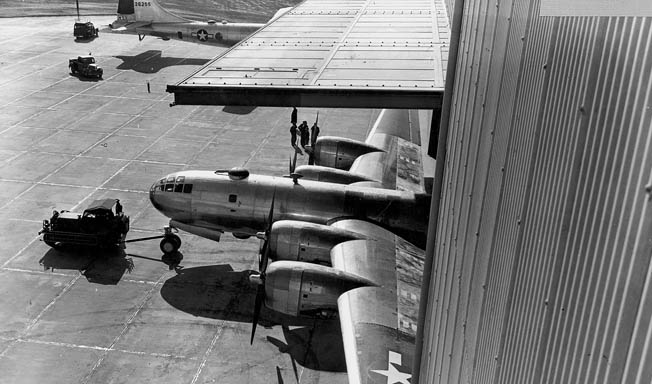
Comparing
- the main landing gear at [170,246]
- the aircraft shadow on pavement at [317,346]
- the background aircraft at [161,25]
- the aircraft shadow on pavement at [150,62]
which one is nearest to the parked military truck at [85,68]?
the aircraft shadow on pavement at [150,62]

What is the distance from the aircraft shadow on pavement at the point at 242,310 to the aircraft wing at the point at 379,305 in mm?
2277

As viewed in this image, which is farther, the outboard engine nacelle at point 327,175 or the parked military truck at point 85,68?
the parked military truck at point 85,68

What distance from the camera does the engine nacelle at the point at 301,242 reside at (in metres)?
22.6

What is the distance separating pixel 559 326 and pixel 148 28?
58.2 meters

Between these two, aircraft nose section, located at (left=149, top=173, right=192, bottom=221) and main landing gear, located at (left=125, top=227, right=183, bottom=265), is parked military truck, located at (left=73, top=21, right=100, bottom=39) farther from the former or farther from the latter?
main landing gear, located at (left=125, top=227, right=183, bottom=265)

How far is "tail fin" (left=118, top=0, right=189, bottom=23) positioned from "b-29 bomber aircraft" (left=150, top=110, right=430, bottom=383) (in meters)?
33.1

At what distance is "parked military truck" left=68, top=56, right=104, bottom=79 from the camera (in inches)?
1984

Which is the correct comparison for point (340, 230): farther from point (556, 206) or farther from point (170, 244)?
point (556, 206)

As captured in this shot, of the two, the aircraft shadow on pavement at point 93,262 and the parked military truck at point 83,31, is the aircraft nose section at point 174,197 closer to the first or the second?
the aircraft shadow on pavement at point 93,262

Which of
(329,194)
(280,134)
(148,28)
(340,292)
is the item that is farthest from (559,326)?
(148,28)

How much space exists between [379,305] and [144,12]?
46.5 meters

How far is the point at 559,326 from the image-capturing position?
15.3 ft

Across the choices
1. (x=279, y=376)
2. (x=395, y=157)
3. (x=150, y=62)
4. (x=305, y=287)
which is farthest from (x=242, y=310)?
(x=150, y=62)

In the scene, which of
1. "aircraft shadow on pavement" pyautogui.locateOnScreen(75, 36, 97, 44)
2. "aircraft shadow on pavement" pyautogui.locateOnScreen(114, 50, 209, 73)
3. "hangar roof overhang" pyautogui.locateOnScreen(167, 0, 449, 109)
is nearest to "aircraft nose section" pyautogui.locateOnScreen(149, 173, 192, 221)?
"hangar roof overhang" pyautogui.locateOnScreen(167, 0, 449, 109)
